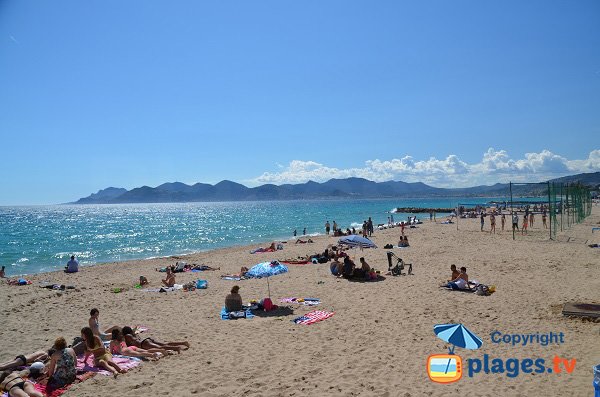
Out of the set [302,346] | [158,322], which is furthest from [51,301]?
[302,346]

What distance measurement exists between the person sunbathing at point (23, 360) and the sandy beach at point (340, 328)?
1.31 meters

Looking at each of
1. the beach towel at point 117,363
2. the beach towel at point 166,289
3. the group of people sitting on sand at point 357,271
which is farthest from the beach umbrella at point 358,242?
the beach towel at point 117,363

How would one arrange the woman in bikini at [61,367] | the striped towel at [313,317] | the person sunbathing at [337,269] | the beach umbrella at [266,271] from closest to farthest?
the woman in bikini at [61,367], the striped towel at [313,317], the beach umbrella at [266,271], the person sunbathing at [337,269]

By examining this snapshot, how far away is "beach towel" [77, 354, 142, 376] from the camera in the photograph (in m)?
6.67

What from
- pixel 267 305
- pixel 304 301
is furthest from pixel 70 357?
pixel 304 301

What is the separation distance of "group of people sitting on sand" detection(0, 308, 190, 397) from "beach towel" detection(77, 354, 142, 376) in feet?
0.20

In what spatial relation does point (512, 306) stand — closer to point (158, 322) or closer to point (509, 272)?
point (509, 272)

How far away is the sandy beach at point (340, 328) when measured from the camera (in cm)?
591

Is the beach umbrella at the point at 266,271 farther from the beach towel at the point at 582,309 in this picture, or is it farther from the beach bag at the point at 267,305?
the beach towel at the point at 582,309

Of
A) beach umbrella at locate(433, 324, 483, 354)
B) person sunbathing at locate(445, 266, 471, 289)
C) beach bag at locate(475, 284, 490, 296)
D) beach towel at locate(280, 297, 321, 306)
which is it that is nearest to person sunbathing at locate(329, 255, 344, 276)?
beach towel at locate(280, 297, 321, 306)

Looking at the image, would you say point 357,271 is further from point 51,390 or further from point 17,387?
point 17,387

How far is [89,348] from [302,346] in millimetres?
3822

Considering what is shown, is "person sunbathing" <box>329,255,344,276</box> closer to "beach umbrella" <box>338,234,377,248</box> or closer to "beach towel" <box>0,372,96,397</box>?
"beach umbrella" <box>338,234,377,248</box>

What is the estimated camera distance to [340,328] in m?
8.60
